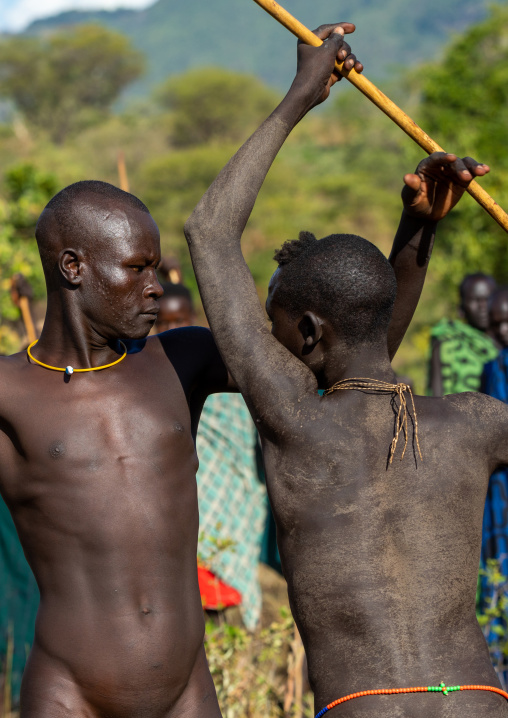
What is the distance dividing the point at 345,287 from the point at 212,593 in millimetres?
2952

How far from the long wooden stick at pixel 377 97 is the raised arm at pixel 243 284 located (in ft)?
0.48

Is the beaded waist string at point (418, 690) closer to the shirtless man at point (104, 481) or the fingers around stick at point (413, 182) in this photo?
the shirtless man at point (104, 481)

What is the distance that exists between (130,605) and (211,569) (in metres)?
2.70

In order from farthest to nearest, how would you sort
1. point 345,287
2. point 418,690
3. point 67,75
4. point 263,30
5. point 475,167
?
point 263,30 < point 67,75 < point 475,167 < point 345,287 < point 418,690

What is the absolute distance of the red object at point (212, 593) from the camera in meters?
4.54

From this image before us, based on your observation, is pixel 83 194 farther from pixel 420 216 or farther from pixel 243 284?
pixel 420 216

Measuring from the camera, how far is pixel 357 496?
1.91 meters

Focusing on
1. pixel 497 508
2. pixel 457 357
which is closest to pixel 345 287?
pixel 497 508

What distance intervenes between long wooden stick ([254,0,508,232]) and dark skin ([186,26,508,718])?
1.24ft

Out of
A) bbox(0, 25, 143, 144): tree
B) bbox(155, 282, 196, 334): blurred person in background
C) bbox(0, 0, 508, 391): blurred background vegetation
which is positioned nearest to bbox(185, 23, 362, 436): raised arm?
bbox(155, 282, 196, 334): blurred person in background

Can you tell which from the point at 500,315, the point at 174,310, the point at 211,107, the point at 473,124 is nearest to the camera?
the point at 174,310

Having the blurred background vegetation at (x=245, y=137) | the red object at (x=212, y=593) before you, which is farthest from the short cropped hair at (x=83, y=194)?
the blurred background vegetation at (x=245, y=137)

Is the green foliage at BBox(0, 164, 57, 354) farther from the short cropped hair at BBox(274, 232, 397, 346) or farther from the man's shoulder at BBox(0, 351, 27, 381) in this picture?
the short cropped hair at BBox(274, 232, 397, 346)

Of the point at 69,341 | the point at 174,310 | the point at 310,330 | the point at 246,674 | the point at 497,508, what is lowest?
the point at 246,674
